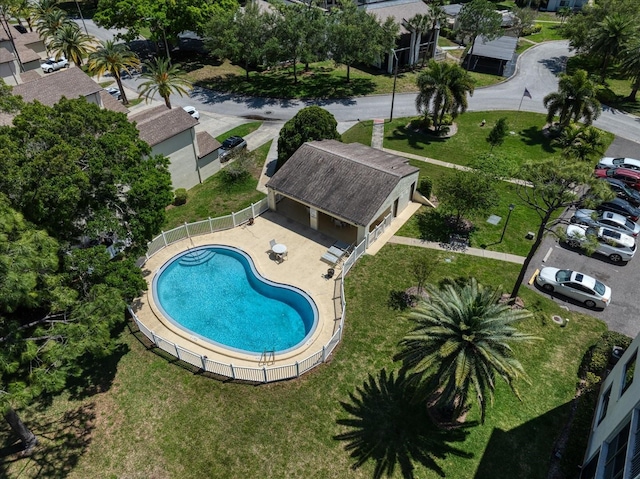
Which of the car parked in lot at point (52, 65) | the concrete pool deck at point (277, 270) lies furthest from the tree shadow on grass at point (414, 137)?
the car parked in lot at point (52, 65)

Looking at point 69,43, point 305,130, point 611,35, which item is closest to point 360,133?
point 305,130

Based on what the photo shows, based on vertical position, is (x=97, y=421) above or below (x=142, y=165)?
below

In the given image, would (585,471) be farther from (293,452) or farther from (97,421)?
(97,421)

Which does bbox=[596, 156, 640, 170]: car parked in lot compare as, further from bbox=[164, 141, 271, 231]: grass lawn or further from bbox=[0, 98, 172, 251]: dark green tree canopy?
bbox=[0, 98, 172, 251]: dark green tree canopy

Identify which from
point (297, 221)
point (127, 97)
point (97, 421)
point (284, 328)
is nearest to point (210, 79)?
point (127, 97)

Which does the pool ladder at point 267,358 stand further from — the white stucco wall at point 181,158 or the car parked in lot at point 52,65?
the car parked in lot at point 52,65

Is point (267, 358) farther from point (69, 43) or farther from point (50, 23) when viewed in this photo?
point (50, 23)
